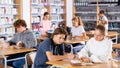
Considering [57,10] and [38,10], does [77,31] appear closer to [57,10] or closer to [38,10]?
[38,10]

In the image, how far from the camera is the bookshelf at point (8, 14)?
28.2 feet

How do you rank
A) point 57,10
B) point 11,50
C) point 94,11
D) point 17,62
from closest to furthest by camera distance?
point 11,50 → point 17,62 → point 57,10 → point 94,11

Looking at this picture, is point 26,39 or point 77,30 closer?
point 26,39

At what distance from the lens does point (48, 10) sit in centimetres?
1067

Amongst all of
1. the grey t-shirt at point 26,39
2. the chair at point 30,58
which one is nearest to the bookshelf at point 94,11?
the grey t-shirt at point 26,39

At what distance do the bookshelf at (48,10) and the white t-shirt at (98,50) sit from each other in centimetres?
564

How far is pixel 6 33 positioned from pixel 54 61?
5.04 m

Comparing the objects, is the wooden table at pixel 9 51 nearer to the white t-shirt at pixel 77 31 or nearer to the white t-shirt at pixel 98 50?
the white t-shirt at pixel 98 50

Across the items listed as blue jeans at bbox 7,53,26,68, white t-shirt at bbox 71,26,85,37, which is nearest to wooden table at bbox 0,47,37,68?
blue jeans at bbox 7,53,26,68

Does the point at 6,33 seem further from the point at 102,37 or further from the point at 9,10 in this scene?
the point at 102,37

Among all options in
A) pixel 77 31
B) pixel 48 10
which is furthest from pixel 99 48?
pixel 48 10

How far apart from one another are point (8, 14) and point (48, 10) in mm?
2150

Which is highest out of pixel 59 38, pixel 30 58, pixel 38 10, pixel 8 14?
pixel 38 10

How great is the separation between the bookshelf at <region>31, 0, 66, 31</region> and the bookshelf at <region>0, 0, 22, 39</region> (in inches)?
30.6
